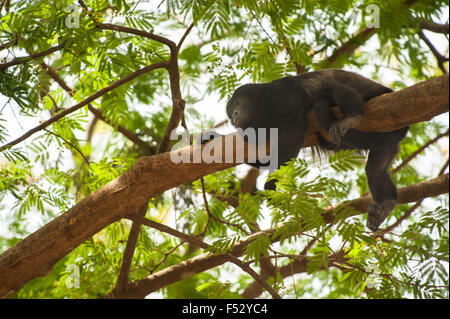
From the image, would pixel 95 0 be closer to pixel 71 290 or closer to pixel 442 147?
pixel 71 290

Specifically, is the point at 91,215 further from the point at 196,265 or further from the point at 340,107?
the point at 340,107

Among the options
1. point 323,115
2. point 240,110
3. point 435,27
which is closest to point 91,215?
point 240,110

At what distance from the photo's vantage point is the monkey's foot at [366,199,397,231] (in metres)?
4.36

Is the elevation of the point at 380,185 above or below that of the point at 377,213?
above

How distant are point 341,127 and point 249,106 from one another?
0.97 m

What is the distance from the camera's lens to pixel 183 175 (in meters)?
3.66

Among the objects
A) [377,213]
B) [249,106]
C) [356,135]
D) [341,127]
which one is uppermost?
[249,106]

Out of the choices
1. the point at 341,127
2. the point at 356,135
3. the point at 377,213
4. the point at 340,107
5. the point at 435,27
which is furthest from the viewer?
the point at 435,27

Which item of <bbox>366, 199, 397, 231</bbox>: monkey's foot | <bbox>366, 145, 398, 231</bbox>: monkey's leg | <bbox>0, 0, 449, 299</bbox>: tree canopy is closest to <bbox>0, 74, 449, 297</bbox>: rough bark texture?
<bbox>0, 0, 449, 299</bbox>: tree canopy

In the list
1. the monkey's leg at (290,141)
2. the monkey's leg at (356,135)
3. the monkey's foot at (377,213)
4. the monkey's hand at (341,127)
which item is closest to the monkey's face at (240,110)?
the monkey's leg at (290,141)

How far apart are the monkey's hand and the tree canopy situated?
10 centimetres

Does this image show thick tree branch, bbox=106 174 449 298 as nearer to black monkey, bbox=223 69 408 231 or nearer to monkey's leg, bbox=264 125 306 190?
black monkey, bbox=223 69 408 231

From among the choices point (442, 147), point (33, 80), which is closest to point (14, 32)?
point (33, 80)
